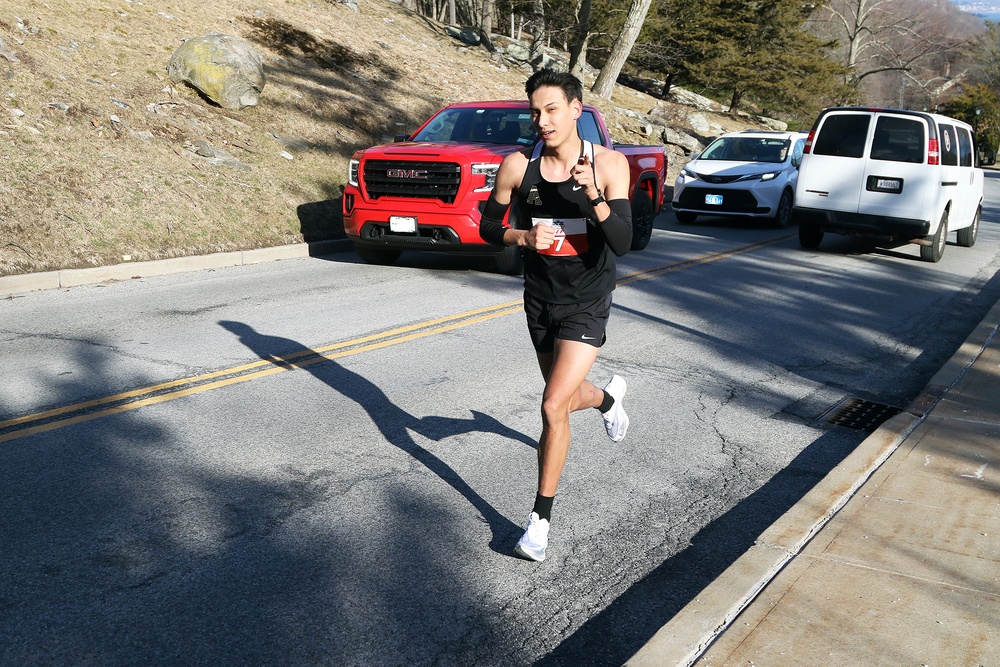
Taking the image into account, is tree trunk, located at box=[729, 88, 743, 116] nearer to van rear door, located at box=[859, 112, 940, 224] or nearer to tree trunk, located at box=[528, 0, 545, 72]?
tree trunk, located at box=[528, 0, 545, 72]

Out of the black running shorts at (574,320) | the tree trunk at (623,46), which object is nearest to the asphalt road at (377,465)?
Answer: the black running shorts at (574,320)

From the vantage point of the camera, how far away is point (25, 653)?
3.27 meters

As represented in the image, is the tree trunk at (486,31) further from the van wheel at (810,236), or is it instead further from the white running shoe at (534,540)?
the white running shoe at (534,540)

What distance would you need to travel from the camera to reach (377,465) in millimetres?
5227

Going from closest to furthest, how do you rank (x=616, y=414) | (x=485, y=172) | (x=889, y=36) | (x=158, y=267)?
(x=616, y=414), (x=485, y=172), (x=158, y=267), (x=889, y=36)

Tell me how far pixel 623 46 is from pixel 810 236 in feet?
59.4

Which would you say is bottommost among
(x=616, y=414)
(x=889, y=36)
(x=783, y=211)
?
(x=783, y=211)

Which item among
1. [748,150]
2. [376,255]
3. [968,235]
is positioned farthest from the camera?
[748,150]

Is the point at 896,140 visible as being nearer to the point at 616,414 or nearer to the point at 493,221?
the point at 616,414

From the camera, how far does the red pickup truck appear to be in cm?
1112

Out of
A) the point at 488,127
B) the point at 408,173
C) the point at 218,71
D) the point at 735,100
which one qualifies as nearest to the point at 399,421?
the point at 408,173

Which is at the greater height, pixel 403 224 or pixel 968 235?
pixel 403 224

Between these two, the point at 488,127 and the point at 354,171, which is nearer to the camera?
the point at 354,171

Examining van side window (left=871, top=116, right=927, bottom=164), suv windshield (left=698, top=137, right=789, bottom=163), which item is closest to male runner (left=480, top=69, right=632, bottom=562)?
van side window (left=871, top=116, right=927, bottom=164)
